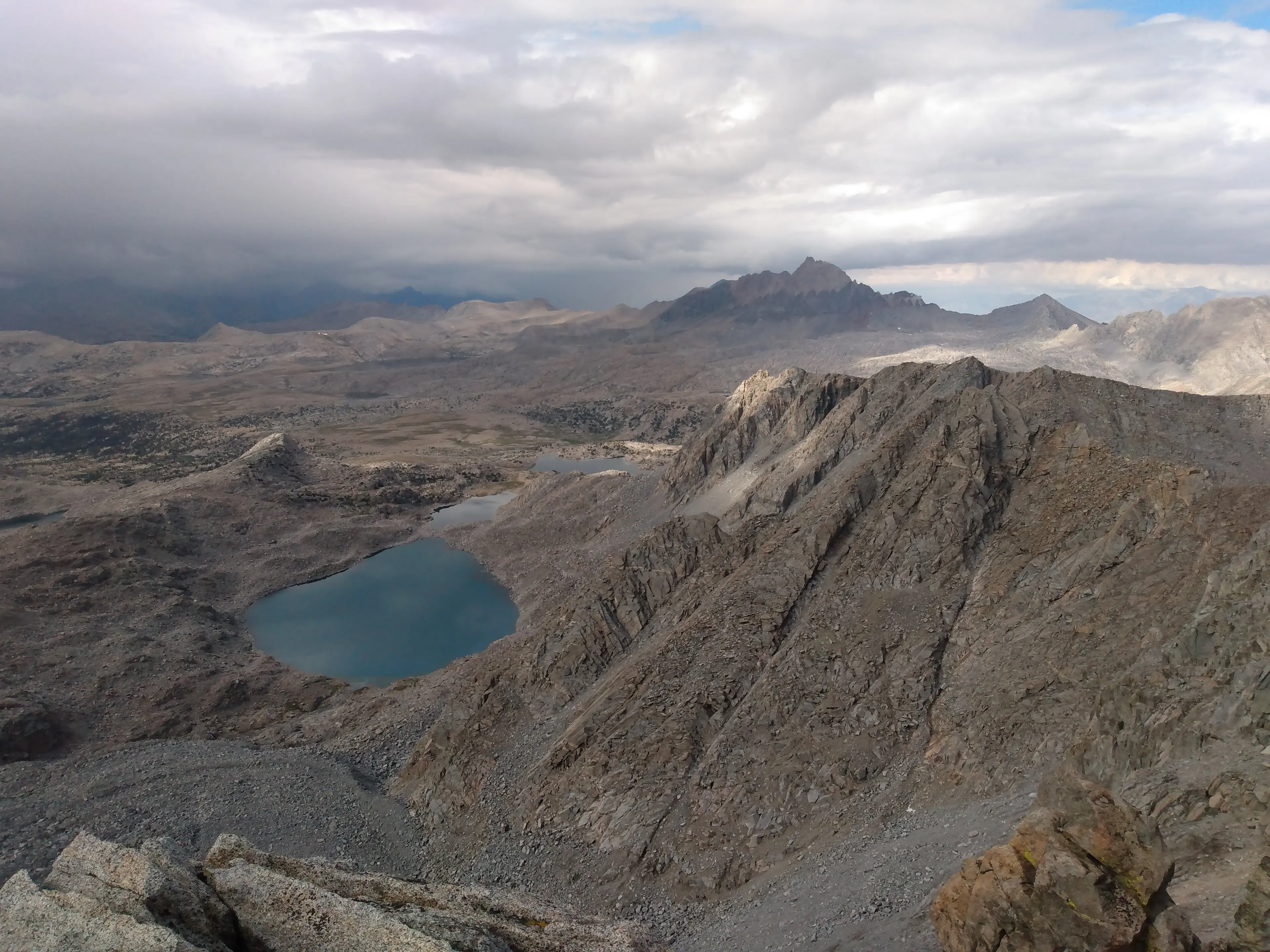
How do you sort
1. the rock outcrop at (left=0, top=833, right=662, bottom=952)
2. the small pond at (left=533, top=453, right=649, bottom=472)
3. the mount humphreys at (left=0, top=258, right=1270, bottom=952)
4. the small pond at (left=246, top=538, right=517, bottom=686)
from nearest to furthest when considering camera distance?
1. the rock outcrop at (left=0, top=833, right=662, bottom=952)
2. the mount humphreys at (left=0, top=258, right=1270, bottom=952)
3. the small pond at (left=246, top=538, right=517, bottom=686)
4. the small pond at (left=533, top=453, right=649, bottom=472)

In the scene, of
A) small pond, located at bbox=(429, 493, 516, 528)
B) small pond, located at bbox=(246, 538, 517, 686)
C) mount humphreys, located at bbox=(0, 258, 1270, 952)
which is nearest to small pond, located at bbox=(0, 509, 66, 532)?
mount humphreys, located at bbox=(0, 258, 1270, 952)

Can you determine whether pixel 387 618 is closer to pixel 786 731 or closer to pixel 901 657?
pixel 786 731

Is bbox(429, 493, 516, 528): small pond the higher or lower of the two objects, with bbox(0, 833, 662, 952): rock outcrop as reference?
lower

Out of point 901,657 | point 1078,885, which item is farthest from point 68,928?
point 901,657

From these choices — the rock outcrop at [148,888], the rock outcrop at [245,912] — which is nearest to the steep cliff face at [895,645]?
the rock outcrop at [245,912]

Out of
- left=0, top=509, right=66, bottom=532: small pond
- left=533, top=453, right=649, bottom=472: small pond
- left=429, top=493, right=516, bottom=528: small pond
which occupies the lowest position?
left=0, top=509, right=66, bottom=532: small pond

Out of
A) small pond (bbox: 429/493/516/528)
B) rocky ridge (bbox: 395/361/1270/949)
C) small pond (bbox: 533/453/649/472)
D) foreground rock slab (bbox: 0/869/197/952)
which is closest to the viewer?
foreground rock slab (bbox: 0/869/197/952)

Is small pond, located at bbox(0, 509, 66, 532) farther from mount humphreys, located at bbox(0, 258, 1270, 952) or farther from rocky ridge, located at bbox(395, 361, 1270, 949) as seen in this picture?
rocky ridge, located at bbox(395, 361, 1270, 949)

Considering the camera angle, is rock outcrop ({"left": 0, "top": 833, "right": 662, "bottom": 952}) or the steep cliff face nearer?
rock outcrop ({"left": 0, "top": 833, "right": 662, "bottom": 952})
